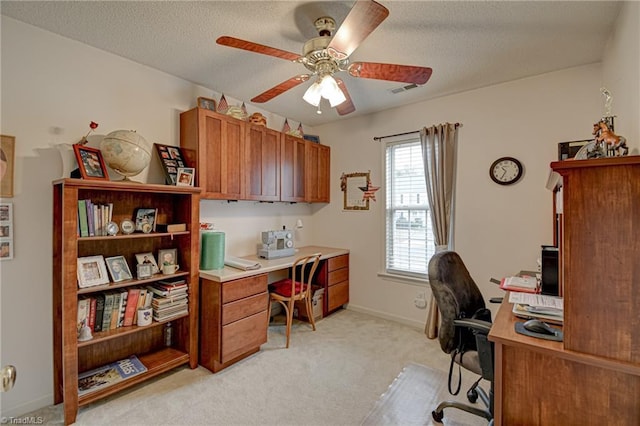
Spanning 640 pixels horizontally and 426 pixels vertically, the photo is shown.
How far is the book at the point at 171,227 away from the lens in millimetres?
2307

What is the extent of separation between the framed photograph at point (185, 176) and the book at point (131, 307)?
913 mm

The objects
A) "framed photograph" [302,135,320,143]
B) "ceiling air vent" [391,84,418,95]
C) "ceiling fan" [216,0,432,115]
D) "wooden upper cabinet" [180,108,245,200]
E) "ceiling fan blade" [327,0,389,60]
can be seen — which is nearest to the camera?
"ceiling fan blade" [327,0,389,60]

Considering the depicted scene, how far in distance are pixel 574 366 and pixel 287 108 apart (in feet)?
10.8

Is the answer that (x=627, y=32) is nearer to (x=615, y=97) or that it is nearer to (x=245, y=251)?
(x=615, y=97)

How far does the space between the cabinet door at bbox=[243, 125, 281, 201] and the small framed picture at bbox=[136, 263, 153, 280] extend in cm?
111

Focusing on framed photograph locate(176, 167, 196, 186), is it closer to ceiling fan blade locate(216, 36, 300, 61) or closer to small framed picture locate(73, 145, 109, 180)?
small framed picture locate(73, 145, 109, 180)

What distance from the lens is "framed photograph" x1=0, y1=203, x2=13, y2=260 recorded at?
1.82m

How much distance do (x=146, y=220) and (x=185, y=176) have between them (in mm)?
468

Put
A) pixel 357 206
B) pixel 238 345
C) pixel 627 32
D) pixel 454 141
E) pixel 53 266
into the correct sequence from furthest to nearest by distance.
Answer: pixel 357 206 → pixel 454 141 → pixel 238 345 → pixel 53 266 → pixel 627 32

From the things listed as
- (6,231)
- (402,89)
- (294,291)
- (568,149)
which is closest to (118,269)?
(6,231)

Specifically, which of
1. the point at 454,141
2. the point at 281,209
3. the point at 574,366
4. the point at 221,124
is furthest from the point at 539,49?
the point at 281,209

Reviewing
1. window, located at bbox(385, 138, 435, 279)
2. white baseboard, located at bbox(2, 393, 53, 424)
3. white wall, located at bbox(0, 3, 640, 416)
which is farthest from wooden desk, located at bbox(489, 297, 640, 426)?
white baseboard, located at bbox(2, 393, 53, 424)

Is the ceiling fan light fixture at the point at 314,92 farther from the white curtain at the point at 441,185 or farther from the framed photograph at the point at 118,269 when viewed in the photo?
the framed photograph at the point at 118,269

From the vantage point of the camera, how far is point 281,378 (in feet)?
7.54
